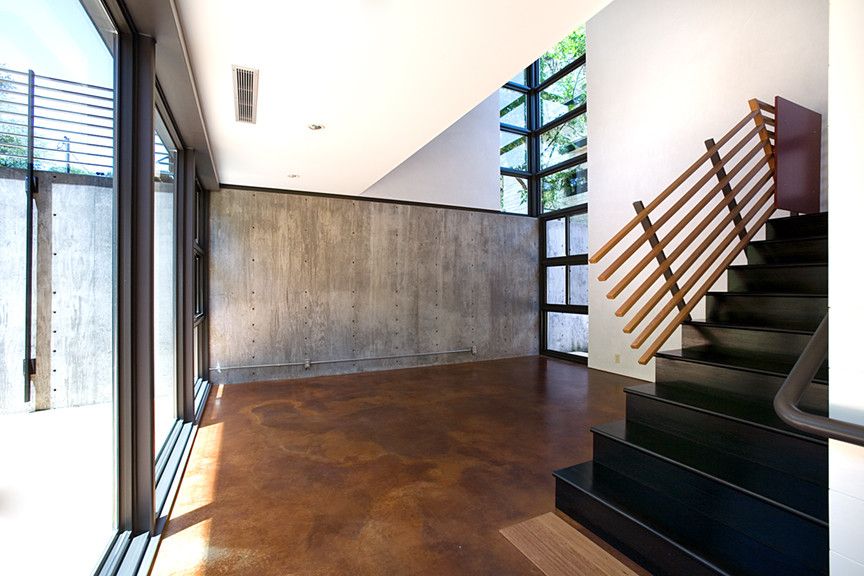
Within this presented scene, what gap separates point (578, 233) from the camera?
638 cm

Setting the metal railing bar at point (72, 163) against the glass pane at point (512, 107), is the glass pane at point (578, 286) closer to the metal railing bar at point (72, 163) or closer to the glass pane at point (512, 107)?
the glass pane at point (512, 107)

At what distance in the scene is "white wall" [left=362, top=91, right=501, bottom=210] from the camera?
239 inches

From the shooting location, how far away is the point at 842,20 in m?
1.07

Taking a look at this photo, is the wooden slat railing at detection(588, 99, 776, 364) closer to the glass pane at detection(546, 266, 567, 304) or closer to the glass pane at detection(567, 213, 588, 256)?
the glass pane at detection(567, 213, 588, 256)

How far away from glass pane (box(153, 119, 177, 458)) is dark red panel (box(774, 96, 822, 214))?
4.59 m

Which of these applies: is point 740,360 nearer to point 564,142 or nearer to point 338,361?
point 338,361

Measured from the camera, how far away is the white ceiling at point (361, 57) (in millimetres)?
1857

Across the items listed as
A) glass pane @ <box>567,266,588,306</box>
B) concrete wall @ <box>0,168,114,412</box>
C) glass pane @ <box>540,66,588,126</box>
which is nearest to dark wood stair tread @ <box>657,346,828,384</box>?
concrete wall @ <box>0,168,114,412</box>

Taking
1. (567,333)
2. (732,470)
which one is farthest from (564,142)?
(732,470)

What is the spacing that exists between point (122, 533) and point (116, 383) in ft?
2.26

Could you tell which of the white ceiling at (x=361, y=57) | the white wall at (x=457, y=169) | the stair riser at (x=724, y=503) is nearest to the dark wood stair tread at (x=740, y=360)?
the stair riser at (x=724, y=503)

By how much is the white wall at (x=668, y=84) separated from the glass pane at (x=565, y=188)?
23.4 inches

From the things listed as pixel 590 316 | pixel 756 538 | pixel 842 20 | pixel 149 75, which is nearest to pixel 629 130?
pixel 590 316

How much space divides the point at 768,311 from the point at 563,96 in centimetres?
518
